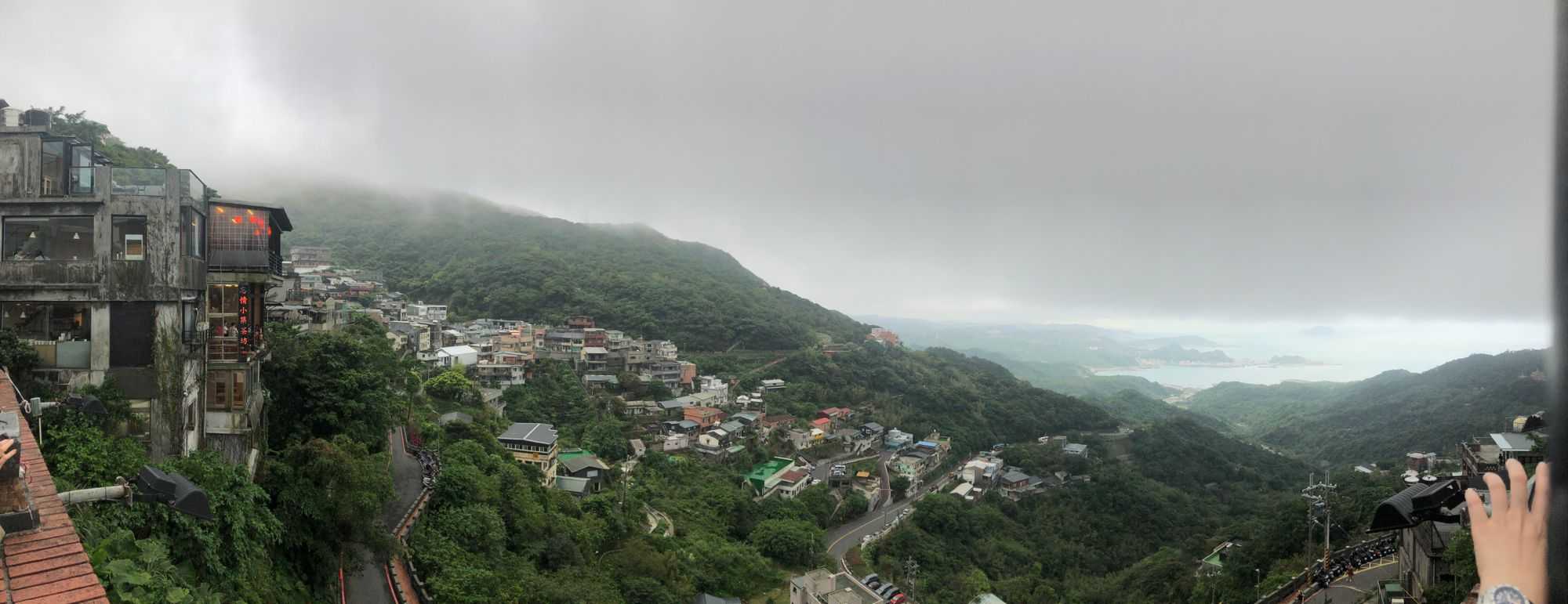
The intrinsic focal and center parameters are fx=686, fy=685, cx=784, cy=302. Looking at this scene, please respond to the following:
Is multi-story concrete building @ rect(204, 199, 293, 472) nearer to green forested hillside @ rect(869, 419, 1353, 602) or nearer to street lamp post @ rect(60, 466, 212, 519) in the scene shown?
street lamp post @ rect(60, 466, 212, 519)

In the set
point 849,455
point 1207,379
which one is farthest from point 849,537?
point 1207,379

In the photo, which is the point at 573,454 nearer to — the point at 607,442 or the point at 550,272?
the point at 607,442

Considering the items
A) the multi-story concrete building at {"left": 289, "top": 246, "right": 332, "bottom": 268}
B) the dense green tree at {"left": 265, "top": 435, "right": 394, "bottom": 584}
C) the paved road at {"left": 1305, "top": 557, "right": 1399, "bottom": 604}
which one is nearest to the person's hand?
the dense green tree at {"left": 265, "top": 435, "right": 394, "bottom": 584}

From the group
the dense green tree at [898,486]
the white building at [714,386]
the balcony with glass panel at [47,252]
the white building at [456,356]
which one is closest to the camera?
the balcony with glass panel at [47,252]

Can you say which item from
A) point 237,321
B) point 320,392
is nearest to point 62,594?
point 237,321

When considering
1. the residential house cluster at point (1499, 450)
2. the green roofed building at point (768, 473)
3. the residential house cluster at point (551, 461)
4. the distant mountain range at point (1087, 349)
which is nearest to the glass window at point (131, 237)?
the residential house cluster at point (551, 461)

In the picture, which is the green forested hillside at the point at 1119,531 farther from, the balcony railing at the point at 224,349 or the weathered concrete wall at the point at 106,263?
the weathered concrete wall at the point at 106,263
